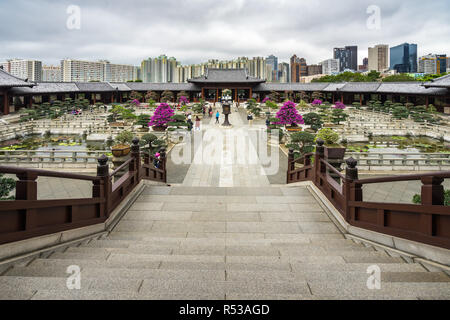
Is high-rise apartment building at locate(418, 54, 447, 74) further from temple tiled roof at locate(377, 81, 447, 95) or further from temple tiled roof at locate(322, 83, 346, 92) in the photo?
temple tiled roof at locate(377, 81, 447, 95)

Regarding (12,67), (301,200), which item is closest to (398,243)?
(301,200)

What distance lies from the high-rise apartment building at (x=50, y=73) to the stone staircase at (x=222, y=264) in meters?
157

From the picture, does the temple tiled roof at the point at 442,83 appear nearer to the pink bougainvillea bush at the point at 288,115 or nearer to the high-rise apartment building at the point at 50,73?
the pink bougainvillea bush at the point at 288,115

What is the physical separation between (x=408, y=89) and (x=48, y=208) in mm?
47921

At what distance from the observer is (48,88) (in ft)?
147

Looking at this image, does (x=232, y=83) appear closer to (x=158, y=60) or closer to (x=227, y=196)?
(x=227, y=196)

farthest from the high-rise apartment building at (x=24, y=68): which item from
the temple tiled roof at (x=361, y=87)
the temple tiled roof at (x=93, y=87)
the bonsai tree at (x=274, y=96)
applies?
the temple tiled roof at (x=361, y=87)

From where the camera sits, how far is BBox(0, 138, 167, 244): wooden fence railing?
12.7 ft

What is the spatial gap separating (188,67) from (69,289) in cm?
12541

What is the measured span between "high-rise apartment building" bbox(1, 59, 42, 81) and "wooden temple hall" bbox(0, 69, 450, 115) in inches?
3332

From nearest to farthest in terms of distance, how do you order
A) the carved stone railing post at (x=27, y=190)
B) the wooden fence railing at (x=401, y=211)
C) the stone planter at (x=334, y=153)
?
the wooden fence railing at (x=401, y=211) < the carved stone railing post at (x=27, y=190) < the stone planter at (x=334, y=153)

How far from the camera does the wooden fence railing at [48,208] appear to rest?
152 inches

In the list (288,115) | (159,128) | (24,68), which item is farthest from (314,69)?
(159,128)

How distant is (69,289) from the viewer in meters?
2.94
